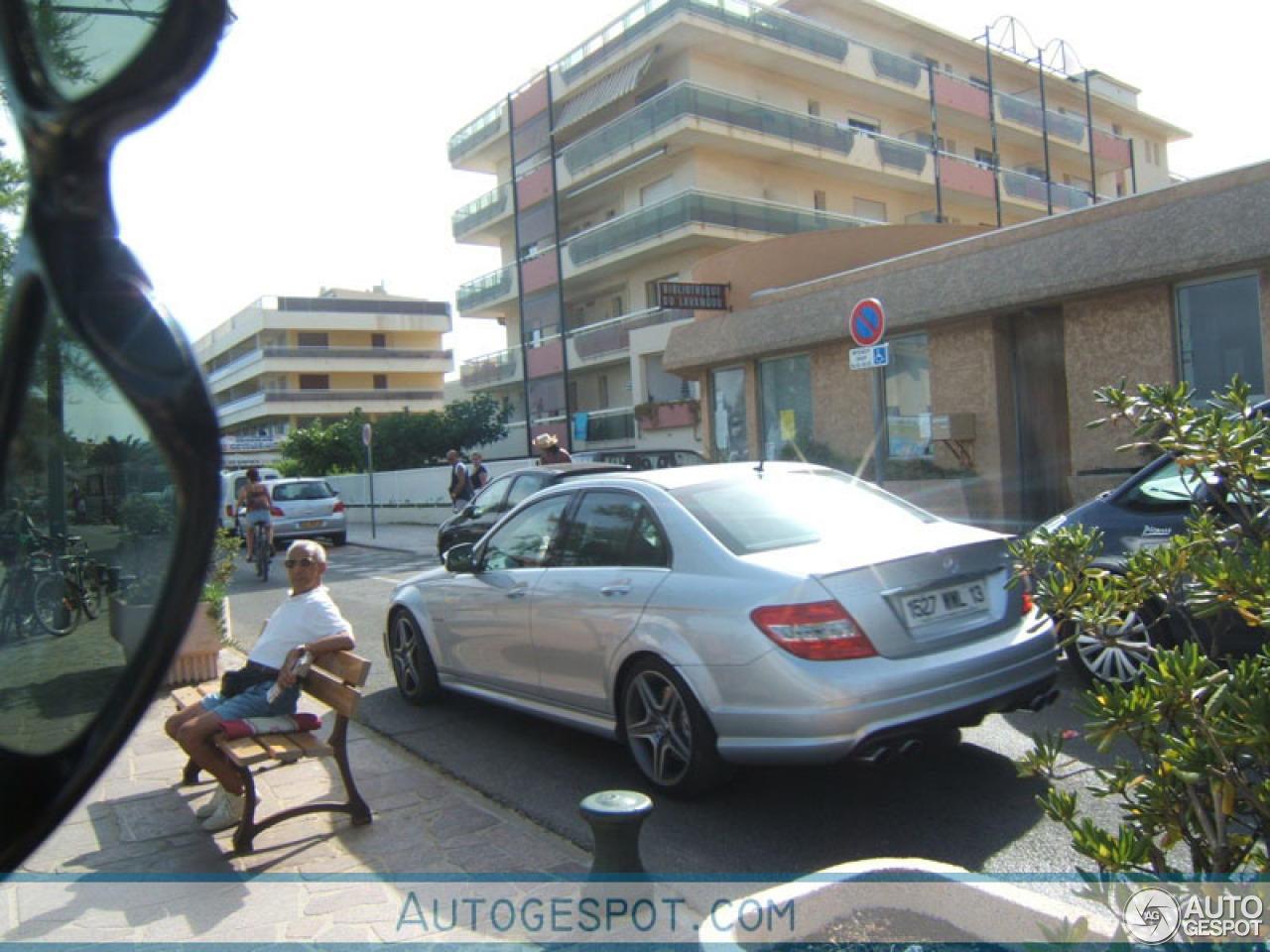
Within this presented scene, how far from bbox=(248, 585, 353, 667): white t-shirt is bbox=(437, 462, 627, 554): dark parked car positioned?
636 centimetres

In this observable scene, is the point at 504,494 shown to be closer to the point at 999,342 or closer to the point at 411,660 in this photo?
the point at 411,660

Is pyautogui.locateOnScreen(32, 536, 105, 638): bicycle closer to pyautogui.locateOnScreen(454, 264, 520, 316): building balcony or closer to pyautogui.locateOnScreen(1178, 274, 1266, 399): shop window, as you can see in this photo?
pyautogui.locateOnScreen(1178, 274, 1266, 399): shop window

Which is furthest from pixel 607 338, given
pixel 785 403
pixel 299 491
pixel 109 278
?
pixel 109 278

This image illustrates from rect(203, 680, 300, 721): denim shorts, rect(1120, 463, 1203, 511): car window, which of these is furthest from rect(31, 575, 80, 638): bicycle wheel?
rect(1120, 463, 1203, 511): car window

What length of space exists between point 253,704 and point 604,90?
3418 cm

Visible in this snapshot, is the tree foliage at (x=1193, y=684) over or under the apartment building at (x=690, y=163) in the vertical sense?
under

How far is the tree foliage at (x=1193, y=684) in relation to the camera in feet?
7.23

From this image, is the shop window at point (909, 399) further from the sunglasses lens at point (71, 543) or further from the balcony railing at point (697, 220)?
the balcony railing at point (697, 220)

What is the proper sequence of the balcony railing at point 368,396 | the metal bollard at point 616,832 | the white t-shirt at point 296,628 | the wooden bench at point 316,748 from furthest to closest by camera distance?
the balcony railing at point 368,396, the white t-shirt at point 296,628, the wooden bench at point 316,748, the metal bollard at point 616,832

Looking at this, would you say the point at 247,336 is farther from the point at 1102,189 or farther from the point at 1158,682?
the point at 1102,189

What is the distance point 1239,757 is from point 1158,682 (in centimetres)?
25

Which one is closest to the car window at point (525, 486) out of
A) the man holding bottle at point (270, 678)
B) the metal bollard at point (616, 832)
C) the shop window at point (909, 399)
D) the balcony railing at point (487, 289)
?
the shop window at point (909, 399)

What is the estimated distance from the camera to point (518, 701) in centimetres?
598

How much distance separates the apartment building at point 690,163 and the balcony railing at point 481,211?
0.11m
